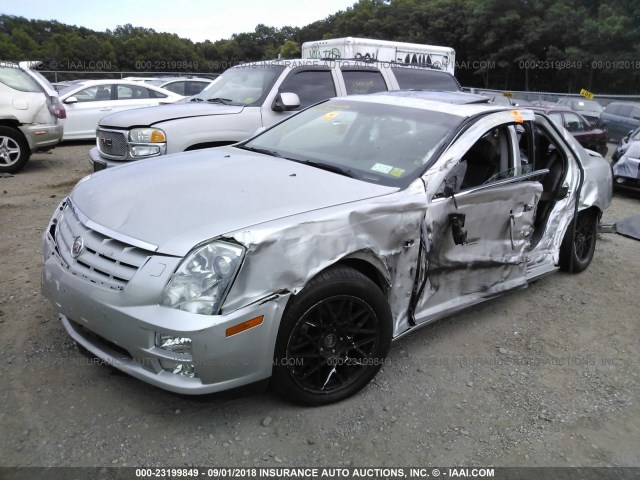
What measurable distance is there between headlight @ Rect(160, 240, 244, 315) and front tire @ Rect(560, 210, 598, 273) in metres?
3.40

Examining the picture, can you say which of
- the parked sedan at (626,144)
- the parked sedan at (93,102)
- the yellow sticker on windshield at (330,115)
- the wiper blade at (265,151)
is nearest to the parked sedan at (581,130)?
the parked sedan at (626,144)

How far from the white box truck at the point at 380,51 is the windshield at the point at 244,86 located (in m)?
4.60

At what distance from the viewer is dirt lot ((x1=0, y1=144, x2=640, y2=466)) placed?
2520 millimetres

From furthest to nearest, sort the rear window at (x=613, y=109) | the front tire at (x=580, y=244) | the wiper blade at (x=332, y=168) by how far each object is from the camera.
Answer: the rear window at (x=613, y=109), the front tire at (x=580, y=244), the wiper blade at (x=332, y=168)

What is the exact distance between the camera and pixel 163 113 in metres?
6.03

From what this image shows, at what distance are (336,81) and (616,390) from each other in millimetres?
5032

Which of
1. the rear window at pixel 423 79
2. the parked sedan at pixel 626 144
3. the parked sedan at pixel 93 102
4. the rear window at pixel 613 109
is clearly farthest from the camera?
the rear window at pixel 613 109

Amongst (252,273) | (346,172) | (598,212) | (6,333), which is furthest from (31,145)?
(598,212)

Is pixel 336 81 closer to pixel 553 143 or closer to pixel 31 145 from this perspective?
pixel 553 143

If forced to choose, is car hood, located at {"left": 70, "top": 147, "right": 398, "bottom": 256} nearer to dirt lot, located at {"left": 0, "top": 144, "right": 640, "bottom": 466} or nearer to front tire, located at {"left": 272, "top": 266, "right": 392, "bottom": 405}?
front tire, located at {"left": 272, "top": 266, "right": 392, "bottom": 405}

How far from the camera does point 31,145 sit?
8.52m

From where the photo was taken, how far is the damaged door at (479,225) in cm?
323

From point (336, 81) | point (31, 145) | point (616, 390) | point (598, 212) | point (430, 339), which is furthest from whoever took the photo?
point (31, 145)

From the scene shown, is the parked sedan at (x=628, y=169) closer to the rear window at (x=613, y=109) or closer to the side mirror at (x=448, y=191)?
the side mirror at (x=448, y=191)
